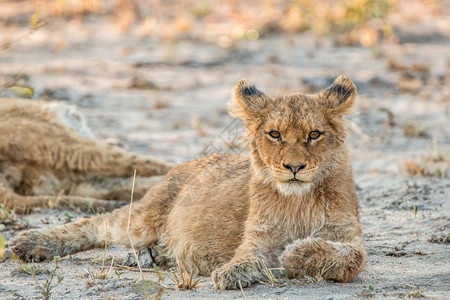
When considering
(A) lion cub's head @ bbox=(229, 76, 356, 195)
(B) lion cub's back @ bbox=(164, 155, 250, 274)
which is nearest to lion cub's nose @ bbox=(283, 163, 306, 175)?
(A) lion cub's head @ bbox=(229, 76, 356, 195)

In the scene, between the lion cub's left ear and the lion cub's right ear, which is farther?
the lion cub's right ear

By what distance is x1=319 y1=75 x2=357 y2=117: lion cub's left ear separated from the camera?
482 centimetres

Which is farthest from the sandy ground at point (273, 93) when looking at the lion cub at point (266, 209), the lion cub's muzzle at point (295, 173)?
the lion cub's muzzle at point (295, 173)

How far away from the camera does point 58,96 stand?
11.4 meters

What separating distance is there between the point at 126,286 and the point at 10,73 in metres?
8.46

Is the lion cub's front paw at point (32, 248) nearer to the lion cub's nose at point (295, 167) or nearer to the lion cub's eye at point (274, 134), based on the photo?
the lion cub's eye at point (274, 134)

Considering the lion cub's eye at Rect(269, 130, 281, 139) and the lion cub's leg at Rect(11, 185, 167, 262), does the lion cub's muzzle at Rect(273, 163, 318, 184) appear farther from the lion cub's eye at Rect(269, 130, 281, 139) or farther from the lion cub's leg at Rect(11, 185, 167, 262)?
the lion cub's leg at Rect(11, 185, 167, 262)

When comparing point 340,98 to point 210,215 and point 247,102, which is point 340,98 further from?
point 210,215

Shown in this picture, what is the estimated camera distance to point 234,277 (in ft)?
14.1

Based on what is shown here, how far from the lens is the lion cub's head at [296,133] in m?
4.46

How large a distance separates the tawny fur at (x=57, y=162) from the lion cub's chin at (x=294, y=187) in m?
3.10

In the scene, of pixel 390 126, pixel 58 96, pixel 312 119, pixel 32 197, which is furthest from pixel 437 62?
pixel 312 119

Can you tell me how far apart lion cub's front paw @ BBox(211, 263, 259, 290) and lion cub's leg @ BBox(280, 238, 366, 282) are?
0.19 m

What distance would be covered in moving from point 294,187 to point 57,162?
12.3ft
